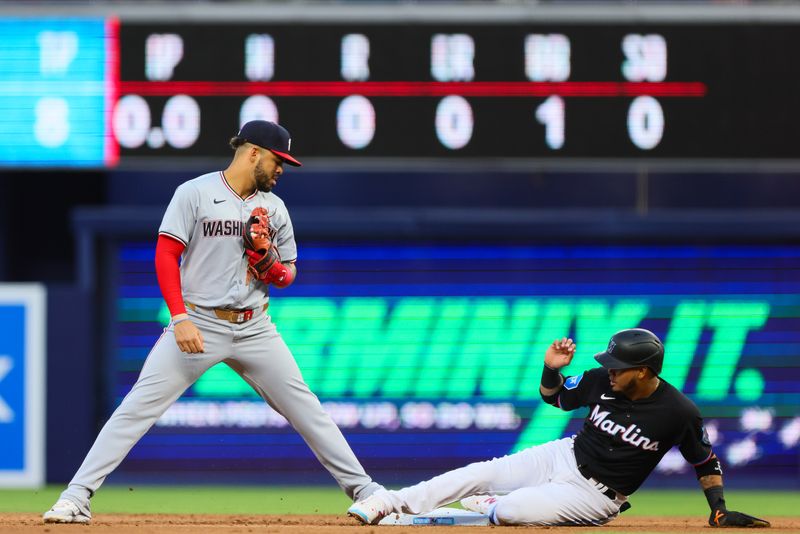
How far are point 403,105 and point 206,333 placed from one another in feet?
10.9

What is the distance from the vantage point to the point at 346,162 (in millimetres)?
9078

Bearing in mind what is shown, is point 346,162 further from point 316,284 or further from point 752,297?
point 752,297

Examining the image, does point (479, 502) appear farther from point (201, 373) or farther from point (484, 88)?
point (484, 88)

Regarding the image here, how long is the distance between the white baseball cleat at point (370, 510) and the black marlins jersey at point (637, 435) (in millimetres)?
903

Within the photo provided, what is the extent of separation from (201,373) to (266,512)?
1.86 meters

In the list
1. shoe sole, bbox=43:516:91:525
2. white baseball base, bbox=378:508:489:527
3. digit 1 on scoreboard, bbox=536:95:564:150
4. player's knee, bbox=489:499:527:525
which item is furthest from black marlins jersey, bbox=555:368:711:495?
digit 1 on scoreboard, bbox=536:95:564:150

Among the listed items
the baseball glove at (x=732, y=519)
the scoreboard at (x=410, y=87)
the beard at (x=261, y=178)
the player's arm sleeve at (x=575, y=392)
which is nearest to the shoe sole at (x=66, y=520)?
the beard at (x=261, y=178)

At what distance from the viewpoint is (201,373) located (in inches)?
246

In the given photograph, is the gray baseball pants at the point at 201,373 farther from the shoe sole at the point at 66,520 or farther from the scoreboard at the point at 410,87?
the scoreboard at the point at 410,87

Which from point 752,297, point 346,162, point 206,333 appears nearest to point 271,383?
point 206,333

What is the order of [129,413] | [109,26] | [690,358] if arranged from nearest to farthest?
[129,413] → [109,26] → [690,358]

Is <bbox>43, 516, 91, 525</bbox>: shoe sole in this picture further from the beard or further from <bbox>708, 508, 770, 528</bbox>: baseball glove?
<bbox>708, 508, 770, 528</bbox>: baseball glove

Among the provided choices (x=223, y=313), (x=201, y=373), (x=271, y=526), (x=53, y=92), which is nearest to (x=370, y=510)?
(x=271, y=526)

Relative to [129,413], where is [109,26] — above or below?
above
